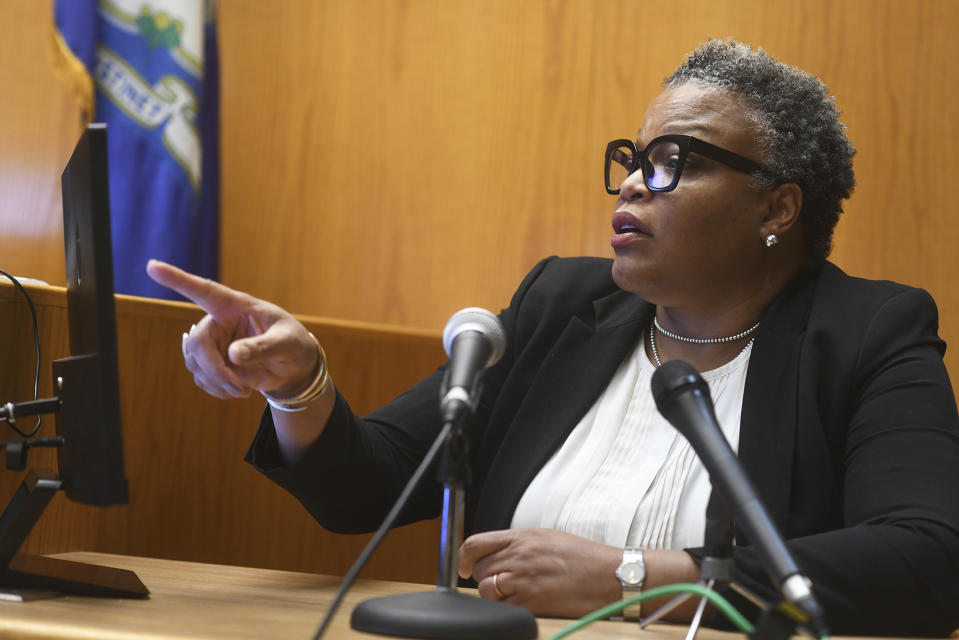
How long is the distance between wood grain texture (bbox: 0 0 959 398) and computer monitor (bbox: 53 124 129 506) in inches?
52.8

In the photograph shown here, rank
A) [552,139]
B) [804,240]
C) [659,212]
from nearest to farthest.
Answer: [659,212]
[804,240]
[552,139]

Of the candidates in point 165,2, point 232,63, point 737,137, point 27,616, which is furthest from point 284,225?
point 27,616

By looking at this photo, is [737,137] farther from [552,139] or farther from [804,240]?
[552,139]

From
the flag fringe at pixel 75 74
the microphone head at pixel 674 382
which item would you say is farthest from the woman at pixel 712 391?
the flag fringe at pixel 75 74

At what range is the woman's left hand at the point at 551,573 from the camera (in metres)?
1.07

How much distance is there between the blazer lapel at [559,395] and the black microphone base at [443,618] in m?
0.57

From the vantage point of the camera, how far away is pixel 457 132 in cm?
243

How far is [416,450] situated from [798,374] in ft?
2.02

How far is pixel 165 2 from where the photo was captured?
2145 mm

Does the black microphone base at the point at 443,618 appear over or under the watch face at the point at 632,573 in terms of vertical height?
over

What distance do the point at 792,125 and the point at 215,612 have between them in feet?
3.93

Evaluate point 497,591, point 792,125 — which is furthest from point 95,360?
point 792,125

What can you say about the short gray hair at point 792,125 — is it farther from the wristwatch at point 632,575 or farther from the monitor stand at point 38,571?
the monitor stand at point 38,571

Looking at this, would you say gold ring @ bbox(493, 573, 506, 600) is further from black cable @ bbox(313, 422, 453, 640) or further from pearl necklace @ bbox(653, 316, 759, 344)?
pearl necklace @ bbox(653, 316, 759, 344)
